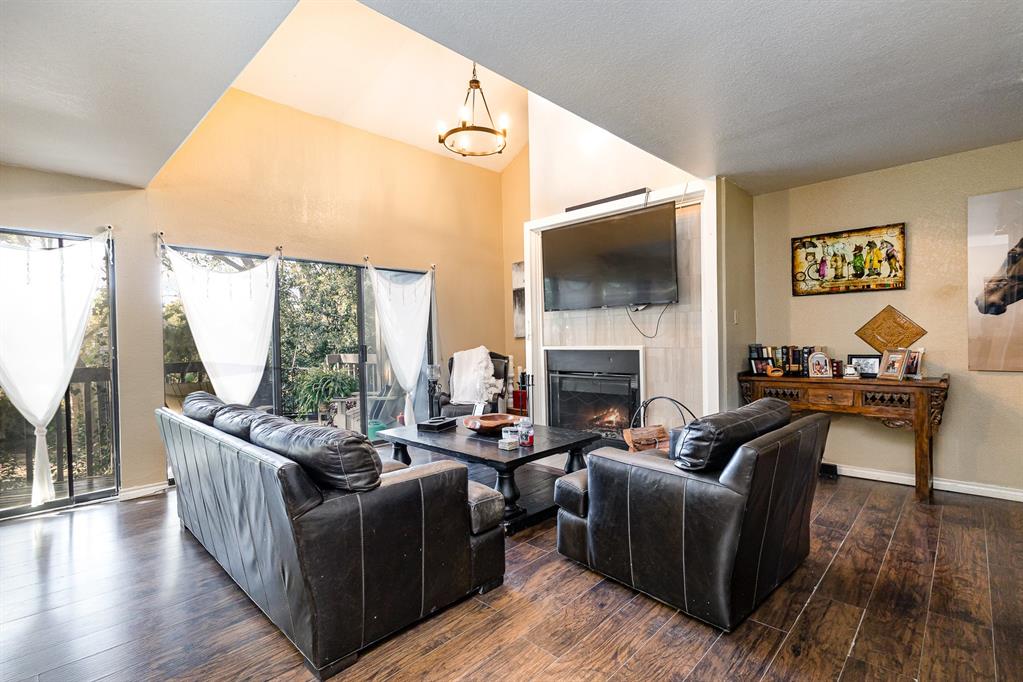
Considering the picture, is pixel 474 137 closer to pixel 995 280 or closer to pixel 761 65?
pixel 761 65

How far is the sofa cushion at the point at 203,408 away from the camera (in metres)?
2.52

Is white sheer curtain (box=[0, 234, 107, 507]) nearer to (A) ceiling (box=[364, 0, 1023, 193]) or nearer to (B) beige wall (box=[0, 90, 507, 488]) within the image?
(B) beige wall (box=[0, 90, 507, 488])

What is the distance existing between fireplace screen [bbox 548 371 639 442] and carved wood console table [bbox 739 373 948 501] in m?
1.22

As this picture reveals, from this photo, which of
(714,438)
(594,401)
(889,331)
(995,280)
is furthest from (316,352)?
(995,280)

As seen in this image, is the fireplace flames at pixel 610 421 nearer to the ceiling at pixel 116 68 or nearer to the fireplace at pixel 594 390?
the fireplace at pixel 594 390

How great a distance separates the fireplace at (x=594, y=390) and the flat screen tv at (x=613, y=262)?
0.52 meters

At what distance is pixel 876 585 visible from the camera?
2.22 m

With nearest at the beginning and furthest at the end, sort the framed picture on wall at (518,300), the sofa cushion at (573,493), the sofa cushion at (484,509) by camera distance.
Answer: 1. the sofa cushion at (484,509)
2. the sofa cushion at (573,493)
3. the framed picture on wall at (518,300)

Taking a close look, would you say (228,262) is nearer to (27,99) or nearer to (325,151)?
(325,151)

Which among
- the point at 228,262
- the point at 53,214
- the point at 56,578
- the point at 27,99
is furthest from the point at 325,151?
the point at 56,578

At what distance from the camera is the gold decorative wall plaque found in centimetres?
363

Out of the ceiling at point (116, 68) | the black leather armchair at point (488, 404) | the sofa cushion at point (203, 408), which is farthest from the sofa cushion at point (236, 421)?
the black leather armchair at point (488, 404)

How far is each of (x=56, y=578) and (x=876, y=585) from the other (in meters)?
4.08

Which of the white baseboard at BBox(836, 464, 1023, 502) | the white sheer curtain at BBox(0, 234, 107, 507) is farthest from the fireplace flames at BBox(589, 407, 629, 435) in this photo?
the white sheer curtain at BBox(0, 234, 107, 507)
